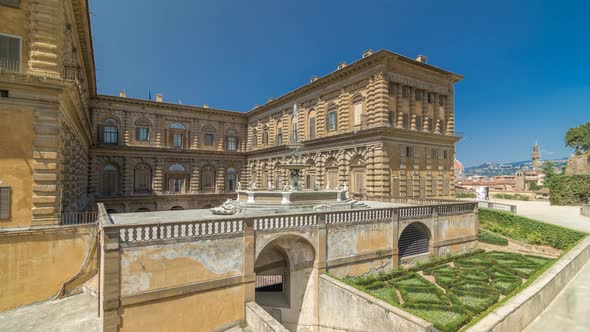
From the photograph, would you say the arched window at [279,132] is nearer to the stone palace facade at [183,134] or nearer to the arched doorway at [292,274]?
the stone palace facade at [183,134]

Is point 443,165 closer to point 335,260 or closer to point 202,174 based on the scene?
point 335,260

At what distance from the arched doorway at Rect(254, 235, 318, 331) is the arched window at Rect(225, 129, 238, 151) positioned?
99.7 feet

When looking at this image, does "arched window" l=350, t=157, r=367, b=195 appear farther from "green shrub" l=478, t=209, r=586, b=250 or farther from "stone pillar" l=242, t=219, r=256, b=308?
"stone pillar" l=242, t=219, r=256, b=308

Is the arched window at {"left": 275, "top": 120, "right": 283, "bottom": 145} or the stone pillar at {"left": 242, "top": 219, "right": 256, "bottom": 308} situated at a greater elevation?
the arched window at {"left": 275, "top": 120, "right": 283, "bottom": 145}

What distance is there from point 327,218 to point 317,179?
1682 centimetres

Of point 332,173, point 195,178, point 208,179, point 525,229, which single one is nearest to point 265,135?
point 208,179

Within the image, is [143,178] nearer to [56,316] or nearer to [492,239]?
[56,316]

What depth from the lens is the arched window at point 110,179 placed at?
33.8 meters

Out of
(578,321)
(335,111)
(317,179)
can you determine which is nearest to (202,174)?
(317,179)

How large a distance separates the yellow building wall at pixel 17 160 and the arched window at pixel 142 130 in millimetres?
24313

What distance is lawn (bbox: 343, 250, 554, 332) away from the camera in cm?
991

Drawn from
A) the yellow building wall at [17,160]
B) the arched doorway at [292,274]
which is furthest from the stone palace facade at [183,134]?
the arched doorway at [292,274]

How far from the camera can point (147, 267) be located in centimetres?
957

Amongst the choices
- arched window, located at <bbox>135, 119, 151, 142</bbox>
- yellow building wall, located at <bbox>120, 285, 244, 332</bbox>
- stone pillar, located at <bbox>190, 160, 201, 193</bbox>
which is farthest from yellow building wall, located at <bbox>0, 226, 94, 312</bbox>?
stone pillar, located at <bbox>190, 160, 201, 193</bbox>
